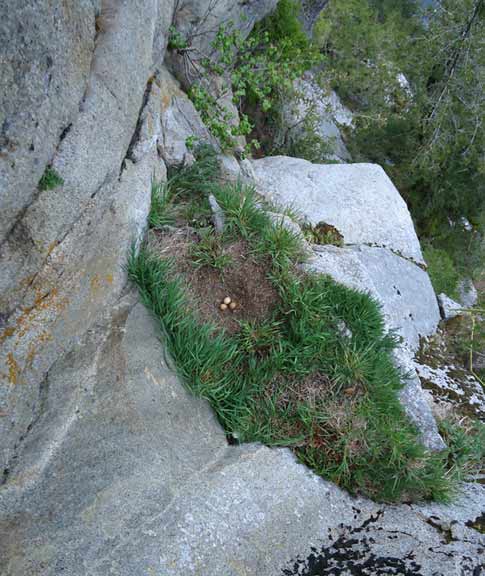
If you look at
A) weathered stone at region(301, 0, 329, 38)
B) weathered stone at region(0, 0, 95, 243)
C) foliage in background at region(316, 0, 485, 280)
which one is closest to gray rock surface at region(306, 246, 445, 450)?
weathered stone at region(0, 0, 95, 243)

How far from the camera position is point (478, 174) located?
939 cm

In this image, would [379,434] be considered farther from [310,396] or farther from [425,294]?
[425,294]

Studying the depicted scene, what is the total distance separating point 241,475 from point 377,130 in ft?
27.3

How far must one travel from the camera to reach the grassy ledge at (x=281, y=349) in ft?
11.6

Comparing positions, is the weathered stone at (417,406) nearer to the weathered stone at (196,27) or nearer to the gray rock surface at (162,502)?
the gray rock surface at (162,502)

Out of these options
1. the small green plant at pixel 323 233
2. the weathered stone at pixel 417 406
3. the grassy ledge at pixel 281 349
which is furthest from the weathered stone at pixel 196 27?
the weathered stone at pixel 417 406

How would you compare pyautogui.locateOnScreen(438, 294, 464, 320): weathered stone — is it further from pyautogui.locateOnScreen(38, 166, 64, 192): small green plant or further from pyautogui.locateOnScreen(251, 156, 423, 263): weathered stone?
pyautogui.locateOnScreen(38, 166, 64, 192): small green plant

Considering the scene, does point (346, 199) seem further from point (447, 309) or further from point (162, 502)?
point (162, 502)

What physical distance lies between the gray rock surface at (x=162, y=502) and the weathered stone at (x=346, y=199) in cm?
288

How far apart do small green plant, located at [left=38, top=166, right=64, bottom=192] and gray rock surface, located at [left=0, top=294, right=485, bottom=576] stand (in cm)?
98

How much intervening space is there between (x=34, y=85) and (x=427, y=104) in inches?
312

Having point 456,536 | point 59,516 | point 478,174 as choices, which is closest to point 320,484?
point 456,536

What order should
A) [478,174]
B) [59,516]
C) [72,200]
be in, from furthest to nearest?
[478,174], [72,200], [59,516]

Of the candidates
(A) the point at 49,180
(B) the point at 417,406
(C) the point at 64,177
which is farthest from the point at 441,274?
(A) the point at 49,180
